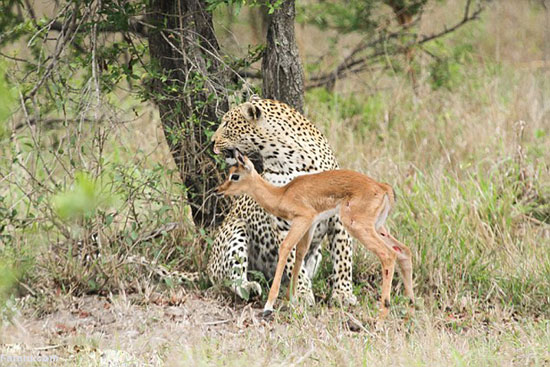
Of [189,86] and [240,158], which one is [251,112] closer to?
[240,158]

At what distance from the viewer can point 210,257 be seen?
6609 mm

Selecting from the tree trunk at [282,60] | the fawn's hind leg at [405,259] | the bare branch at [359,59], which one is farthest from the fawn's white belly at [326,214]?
the bare branch at [359,59]

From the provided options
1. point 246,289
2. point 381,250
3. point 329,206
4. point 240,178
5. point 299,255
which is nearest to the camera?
point 381,250

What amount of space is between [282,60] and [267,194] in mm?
1467

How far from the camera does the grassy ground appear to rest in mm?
4938

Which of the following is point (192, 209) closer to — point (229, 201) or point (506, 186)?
point (229, 201)

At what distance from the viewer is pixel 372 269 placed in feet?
22.3

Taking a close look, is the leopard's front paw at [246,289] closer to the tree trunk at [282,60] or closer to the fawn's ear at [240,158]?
the fawn's ear at [240,158]

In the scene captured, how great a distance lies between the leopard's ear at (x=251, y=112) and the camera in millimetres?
6109

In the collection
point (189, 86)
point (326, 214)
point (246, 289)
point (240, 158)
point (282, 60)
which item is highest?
point (282, 60)

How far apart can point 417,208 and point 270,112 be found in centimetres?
191

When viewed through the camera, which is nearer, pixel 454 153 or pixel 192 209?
pixel 192 209

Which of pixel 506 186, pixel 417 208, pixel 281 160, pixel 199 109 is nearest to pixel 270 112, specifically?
pixel 281 160

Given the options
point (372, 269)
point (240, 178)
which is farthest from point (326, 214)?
point (372, 269)
